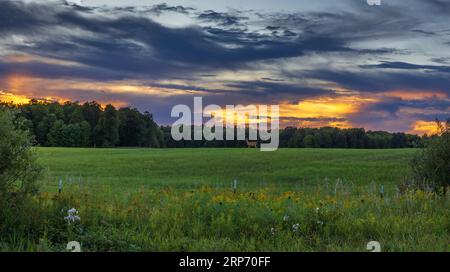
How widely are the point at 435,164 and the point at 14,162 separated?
1126 centimetres

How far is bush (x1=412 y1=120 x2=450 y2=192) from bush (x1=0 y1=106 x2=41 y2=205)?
33.4 ft

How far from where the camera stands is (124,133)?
311 feet

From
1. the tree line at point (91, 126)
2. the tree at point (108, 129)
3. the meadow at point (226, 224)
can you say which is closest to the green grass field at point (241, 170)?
the meadow at point (226, 224)

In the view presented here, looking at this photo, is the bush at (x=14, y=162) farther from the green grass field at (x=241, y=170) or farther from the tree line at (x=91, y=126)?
the tree line at (x=91, y=126)

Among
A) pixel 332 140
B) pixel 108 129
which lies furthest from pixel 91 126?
pixel 332 140

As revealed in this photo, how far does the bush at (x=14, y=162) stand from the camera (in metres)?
8.81

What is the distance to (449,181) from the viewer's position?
14633 mm

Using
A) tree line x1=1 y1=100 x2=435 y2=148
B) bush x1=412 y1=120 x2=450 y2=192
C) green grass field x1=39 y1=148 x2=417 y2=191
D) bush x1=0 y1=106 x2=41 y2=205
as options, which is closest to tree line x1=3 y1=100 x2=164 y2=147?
tree line x1=1 y1=100 x2=435 y2=148

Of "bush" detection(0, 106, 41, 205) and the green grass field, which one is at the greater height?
"bush" detection(0, 106, 41, 205)

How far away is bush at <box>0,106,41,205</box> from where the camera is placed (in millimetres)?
8812

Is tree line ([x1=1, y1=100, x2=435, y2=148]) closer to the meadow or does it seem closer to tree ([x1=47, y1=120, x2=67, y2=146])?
tree ([x1=47, y1=120, x2=67, y2=146])

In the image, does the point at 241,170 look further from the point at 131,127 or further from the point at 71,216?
the point at 131,127
